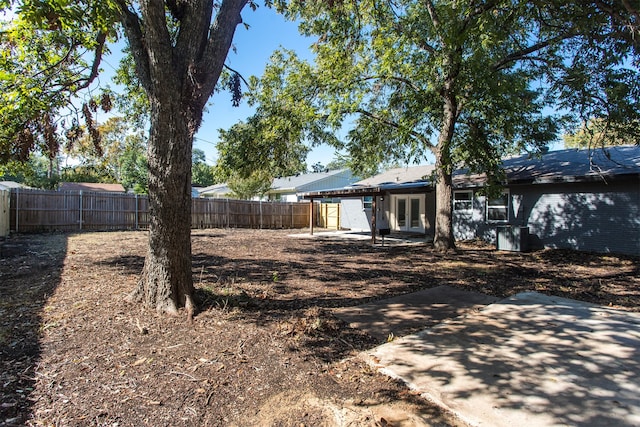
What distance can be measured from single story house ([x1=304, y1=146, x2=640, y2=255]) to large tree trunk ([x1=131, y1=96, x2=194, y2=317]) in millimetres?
8555

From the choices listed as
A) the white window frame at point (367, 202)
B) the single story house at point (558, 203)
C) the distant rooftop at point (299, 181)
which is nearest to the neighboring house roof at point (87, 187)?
the distant rooftop at point (299, 181)

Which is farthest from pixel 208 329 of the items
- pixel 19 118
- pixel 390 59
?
pixel 390 59

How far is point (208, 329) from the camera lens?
376 cm

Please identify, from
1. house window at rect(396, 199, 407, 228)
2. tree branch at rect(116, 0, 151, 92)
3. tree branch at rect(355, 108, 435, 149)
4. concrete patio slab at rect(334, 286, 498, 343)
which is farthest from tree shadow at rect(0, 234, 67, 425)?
house window at rect(396, 199, 407, 228)

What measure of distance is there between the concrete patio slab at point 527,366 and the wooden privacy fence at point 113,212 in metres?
15.7

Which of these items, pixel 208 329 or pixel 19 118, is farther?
pixel 19 118

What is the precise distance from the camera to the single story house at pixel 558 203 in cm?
975

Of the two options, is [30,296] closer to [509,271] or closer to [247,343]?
[247,343]

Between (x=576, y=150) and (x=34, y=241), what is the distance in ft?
65.3

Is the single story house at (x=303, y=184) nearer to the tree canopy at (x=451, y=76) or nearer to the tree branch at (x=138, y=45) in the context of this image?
the tree canopy at (x=451, y=76)

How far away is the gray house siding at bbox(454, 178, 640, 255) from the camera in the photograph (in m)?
9.70

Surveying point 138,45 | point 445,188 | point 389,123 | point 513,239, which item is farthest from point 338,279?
point 513,239

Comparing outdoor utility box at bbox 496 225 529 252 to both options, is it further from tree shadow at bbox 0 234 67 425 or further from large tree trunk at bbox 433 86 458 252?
tree shadow at bbox 0 234 67 425

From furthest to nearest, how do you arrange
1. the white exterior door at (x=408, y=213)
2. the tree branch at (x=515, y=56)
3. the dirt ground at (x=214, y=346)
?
the white exterior door at (x=408, y=213)
the tree branch at (x=515, y=56)
the dirt ground at (x=214, y=346)
